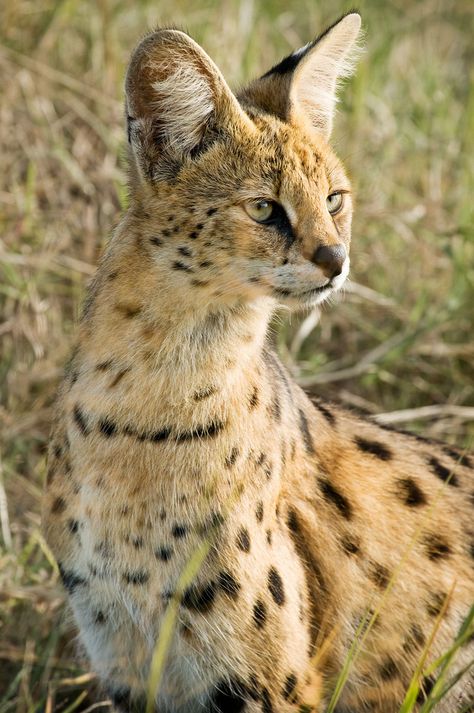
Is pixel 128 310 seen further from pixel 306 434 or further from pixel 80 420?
pixel 306 434

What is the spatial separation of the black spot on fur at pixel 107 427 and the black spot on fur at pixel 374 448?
681 mm

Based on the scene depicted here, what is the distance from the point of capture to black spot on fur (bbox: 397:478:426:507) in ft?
9.28

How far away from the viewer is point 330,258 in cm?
230

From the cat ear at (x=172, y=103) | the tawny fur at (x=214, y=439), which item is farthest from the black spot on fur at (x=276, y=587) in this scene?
the cat ear at (x=172, y=103)

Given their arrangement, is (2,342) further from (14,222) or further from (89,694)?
(89,694)

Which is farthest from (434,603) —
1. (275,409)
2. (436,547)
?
(275,409)

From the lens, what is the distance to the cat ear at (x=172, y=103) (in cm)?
238

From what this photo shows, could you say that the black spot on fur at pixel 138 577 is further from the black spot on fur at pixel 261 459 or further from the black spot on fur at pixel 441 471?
the black spot on fur at pixel 441 471

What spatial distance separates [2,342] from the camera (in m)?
4.27

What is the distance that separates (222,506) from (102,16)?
316 cm

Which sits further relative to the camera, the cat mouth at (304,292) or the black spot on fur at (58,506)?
the black spot on fur at (58,506)

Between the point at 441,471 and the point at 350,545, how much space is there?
36 centimetres

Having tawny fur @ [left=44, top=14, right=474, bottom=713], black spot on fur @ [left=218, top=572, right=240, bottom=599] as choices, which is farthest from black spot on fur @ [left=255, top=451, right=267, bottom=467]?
black spot on fur @ [left=218, top=572, right=240, bottom=599]

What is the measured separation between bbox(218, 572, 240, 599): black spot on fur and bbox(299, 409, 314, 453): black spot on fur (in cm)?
41
